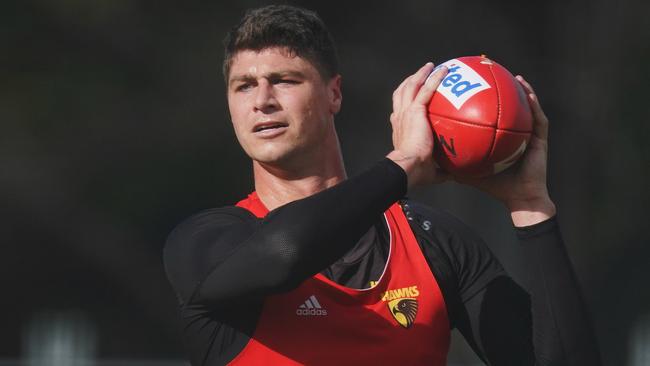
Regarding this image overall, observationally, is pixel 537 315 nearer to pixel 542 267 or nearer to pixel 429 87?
pixel 542 267

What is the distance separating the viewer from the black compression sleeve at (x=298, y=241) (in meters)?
3.38

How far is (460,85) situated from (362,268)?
0.64 m

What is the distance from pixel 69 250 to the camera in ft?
54.3

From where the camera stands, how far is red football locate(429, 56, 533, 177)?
12.1ft

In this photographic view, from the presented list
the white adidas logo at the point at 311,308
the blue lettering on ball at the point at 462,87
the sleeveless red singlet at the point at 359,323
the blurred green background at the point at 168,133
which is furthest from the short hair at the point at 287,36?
the blurred green background at the point at 168,133

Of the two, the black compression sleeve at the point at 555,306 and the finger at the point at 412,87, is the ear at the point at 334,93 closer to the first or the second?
the finger at the point at 412,87

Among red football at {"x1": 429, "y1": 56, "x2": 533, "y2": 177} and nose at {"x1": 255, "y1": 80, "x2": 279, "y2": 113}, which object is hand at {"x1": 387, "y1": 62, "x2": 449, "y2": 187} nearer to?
red football at {"x1": 429, "y1": 56, "x2": 533, "y2": 177}

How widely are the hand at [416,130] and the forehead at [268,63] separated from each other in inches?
15.7

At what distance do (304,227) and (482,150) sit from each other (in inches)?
25.1

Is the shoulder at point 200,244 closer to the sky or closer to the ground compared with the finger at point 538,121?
closer to the ground

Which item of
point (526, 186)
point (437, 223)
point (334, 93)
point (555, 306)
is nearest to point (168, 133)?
point (334, 93)

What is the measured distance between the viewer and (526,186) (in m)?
3.96

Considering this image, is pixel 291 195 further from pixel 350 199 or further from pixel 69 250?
pixel 69 250

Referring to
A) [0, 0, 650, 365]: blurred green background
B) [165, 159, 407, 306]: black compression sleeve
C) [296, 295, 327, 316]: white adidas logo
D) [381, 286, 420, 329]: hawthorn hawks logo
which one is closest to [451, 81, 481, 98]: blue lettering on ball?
[165, 159, 407, 306]: black compression sleeve
